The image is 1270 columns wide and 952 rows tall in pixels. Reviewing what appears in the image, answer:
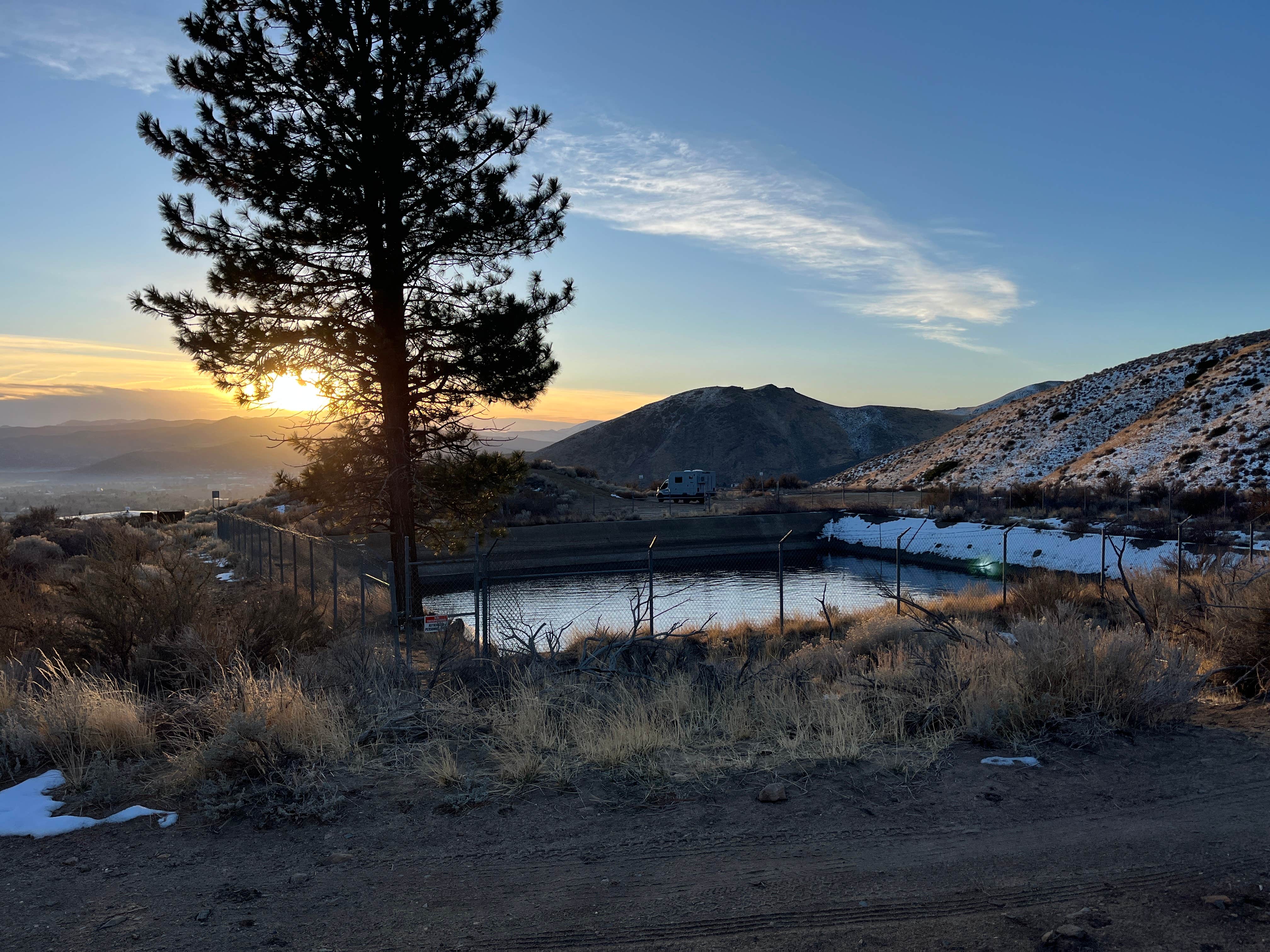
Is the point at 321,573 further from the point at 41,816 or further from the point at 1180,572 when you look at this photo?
the point at 1180,572

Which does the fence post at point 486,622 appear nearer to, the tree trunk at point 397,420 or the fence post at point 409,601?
the fence post at point 409,601

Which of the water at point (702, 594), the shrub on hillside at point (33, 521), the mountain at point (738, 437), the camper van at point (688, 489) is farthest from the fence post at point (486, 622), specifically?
the mountain at point (738, 437)

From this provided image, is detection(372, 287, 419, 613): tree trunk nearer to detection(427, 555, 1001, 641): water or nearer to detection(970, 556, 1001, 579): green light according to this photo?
detection(427, 555, 1001, 641): water

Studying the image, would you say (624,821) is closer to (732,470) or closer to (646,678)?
(646,678)

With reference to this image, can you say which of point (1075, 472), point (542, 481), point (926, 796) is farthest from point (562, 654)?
point (1075, 472)

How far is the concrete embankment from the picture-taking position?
132 ft

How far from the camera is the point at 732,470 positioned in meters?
141

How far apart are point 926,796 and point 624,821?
75.5 inches

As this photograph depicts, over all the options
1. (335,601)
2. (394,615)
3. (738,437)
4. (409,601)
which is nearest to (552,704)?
(394,615)

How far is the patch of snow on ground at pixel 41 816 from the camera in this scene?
5.22 metres

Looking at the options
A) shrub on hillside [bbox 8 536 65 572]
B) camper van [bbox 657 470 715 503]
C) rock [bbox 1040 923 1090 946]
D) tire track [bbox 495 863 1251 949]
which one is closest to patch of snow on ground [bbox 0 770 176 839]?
tire track [bbox 495 863 1251 949]

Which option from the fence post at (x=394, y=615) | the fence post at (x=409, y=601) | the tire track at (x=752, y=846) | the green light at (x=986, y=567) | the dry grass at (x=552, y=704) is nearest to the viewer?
the tire track at (x=752, y=846)

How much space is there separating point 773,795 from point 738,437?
14362 cm

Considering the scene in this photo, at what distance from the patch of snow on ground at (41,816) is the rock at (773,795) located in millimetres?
3657
